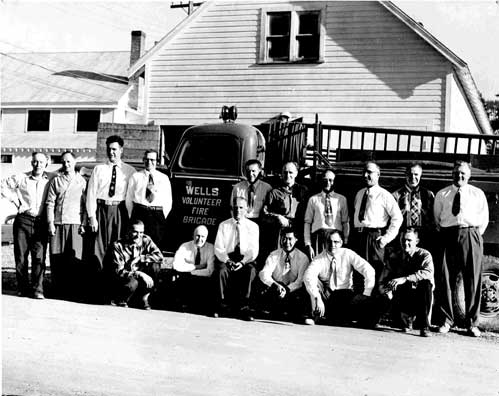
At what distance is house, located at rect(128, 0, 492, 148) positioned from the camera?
1456 centimetres

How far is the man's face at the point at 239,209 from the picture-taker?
290 inches

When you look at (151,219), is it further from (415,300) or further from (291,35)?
(291,35)

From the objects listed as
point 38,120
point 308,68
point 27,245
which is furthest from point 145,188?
point 38,120

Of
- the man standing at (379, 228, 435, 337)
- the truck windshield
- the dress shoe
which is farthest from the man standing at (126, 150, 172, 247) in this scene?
the dress shoe

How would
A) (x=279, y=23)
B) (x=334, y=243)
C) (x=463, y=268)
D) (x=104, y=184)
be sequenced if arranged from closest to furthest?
(x=463, y=268)
(x=334, y=243)
(x=104, y=184)
(x=279, y=23)

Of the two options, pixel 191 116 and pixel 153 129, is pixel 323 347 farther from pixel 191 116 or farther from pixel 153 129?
pixel 191 116

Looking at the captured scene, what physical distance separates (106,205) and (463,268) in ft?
13.5

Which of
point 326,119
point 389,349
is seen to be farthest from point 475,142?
point 389,349

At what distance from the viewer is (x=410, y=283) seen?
6.61 meters

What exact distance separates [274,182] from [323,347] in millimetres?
2752

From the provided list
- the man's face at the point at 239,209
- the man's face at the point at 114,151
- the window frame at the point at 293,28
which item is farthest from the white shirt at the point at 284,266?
the window frame at the point at 293,28

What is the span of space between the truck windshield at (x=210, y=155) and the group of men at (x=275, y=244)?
2.09ft

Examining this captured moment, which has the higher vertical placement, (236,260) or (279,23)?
(279,23)

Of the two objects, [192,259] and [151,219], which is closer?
[192,259]
